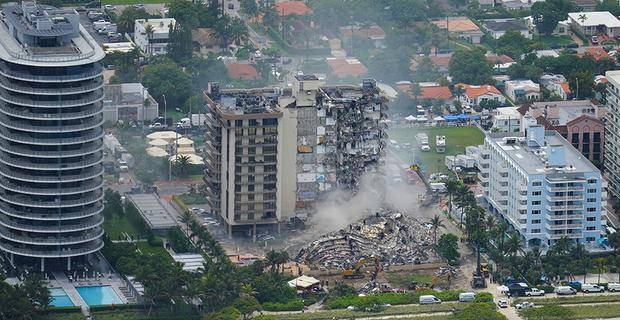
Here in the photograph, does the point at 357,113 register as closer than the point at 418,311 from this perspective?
No

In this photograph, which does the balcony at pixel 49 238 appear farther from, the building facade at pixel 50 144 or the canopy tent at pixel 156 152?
the canopy tent at pixel 156 152

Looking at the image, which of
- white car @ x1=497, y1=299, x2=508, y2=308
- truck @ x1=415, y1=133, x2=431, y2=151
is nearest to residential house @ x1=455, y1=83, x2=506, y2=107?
truck @ x1=415, y1=133, x2=431, y2=151

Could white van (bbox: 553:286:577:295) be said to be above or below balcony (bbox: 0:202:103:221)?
below

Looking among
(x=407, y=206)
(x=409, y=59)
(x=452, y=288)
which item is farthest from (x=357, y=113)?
(x=409, y=59)

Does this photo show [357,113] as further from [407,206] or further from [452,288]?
[452,288]

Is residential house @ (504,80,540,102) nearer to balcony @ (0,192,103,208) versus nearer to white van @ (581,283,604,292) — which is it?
white van @ (581,283,604,292)

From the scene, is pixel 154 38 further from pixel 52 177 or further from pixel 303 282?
pixel 303 282

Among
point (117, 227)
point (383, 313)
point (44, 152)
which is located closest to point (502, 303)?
point (383, 313)
